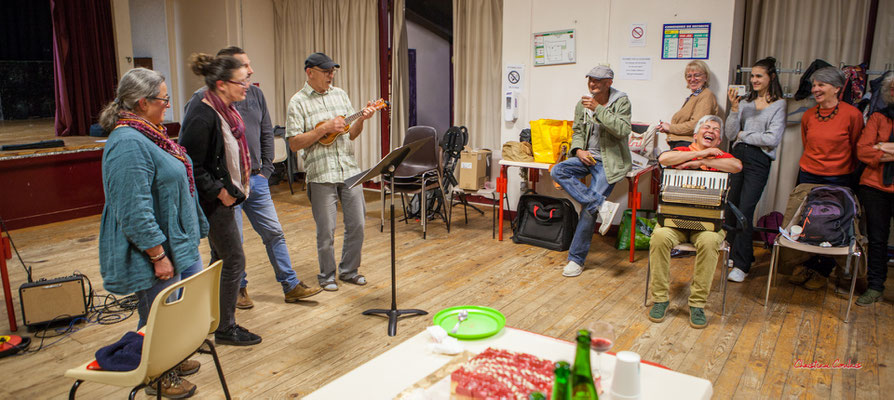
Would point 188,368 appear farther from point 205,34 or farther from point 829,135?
point 205,34

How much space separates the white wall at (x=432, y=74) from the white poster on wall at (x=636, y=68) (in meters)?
2.74

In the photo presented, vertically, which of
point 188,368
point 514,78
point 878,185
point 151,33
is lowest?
point 188,368

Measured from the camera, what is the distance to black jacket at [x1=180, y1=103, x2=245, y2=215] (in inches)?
107

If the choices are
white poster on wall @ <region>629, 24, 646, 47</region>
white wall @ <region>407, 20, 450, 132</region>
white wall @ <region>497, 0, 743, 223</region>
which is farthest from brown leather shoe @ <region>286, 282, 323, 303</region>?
white wall @ <region>407, 20, 450, 132</region>

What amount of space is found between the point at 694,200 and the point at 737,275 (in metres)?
1.03

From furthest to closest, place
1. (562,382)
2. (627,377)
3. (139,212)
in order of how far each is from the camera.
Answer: (139,212) → (627,377) → (562,382)

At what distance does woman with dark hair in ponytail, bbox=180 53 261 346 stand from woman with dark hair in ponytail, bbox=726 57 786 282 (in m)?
3.29

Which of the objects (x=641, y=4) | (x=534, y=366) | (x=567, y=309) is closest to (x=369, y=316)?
A: (x=567, y=309)

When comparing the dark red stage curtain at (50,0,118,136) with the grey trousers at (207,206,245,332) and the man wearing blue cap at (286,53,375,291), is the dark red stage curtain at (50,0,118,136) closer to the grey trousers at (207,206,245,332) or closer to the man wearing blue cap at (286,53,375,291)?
the man wearing blue cap at (286,53,375,291)

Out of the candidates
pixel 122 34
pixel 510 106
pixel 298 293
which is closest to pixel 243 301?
pixel 298 293

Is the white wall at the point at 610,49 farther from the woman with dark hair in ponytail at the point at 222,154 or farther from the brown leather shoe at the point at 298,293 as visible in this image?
the woman with dark hair in ponytail at the point at 222,154

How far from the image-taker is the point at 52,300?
3387mm

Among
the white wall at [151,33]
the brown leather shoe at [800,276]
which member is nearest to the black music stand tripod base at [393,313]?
the brown leather shoe at [800,276]

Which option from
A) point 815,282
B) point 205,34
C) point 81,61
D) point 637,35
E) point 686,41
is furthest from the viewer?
point 205,34
